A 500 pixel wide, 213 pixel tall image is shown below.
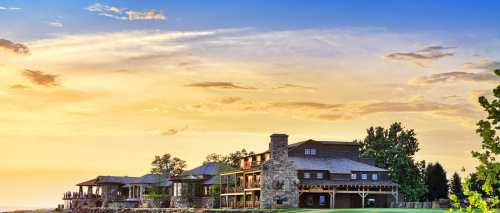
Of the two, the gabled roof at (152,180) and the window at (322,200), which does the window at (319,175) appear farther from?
the gabled roof at (152,180)

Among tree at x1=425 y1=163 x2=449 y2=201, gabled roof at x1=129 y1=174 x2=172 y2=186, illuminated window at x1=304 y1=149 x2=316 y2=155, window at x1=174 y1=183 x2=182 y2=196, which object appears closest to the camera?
illuminated window at x1=304 y1=149 x2=316 y2=155

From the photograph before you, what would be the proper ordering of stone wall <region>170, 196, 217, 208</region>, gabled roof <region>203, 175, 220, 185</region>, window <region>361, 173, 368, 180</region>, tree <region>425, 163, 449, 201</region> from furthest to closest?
tree <region>425, 163, 449, 201</region>, gabled roof <region>203, 175, 220, 185</region>, stone wall <region>170, 196, 217, 208</region>, window <region>361, 173, 368, 180</region>

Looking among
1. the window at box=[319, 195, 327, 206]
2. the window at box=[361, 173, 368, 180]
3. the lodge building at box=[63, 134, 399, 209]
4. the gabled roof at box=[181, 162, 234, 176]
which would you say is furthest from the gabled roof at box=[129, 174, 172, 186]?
the window at box=[361, 173, 368, 180]

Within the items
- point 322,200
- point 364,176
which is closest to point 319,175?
point 322,200

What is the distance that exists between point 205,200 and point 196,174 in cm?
755

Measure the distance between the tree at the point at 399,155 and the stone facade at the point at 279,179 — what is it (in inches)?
1205

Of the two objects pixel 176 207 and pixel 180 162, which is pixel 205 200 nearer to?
pixel 176 207

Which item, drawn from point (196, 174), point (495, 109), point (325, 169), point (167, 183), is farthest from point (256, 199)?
point (495, 109)

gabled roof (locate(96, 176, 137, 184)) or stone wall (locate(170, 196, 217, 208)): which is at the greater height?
gabled roof (locate(96, 176, 137, 184))

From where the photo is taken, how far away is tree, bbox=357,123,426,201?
114 meters

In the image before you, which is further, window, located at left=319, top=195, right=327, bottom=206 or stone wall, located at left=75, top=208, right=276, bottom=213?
window, located at left=319, top=195, right=327, bottom=206

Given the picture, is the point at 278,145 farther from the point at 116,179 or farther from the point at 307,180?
the point at 116,179

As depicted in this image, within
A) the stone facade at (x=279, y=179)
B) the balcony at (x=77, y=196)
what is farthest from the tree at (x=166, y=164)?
the stone facade at (x=279, y=179)

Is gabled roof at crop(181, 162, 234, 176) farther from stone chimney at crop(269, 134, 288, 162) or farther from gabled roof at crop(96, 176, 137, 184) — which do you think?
stone chimney at crop(269, 134, 288, 162)
